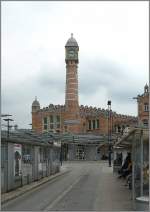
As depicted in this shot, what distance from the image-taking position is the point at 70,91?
124500mm

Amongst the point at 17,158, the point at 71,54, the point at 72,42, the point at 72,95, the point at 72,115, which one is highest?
the point at 72,42

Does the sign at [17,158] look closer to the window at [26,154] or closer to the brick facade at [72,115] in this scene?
the window at [26,154]

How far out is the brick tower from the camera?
12488 centimetres

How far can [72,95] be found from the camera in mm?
124500

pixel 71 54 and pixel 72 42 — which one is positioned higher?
pixel 72 42

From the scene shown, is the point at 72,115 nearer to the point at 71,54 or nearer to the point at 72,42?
the point at 71,54

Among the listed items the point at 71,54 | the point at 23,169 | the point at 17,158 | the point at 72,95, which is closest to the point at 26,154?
the point at 23,169

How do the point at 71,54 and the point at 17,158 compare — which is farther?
the point at 71,54

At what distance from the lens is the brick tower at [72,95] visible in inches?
4916

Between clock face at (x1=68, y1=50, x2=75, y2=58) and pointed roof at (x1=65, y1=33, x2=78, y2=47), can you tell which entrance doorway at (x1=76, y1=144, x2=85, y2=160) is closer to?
clock face at (x1=68, y1=50, x2=75, y2=58)

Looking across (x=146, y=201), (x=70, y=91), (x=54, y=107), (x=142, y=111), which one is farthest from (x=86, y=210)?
(x=54, y=107)

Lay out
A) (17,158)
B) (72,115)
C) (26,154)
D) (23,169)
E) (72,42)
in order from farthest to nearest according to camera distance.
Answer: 1. (72,42)
2. (72,115)
3. (26,154)
4. (23,169)
5. (17,158)

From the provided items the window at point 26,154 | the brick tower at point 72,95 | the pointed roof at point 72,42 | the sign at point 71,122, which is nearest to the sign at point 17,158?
the window at point 26,154

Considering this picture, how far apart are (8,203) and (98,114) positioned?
109978mm
